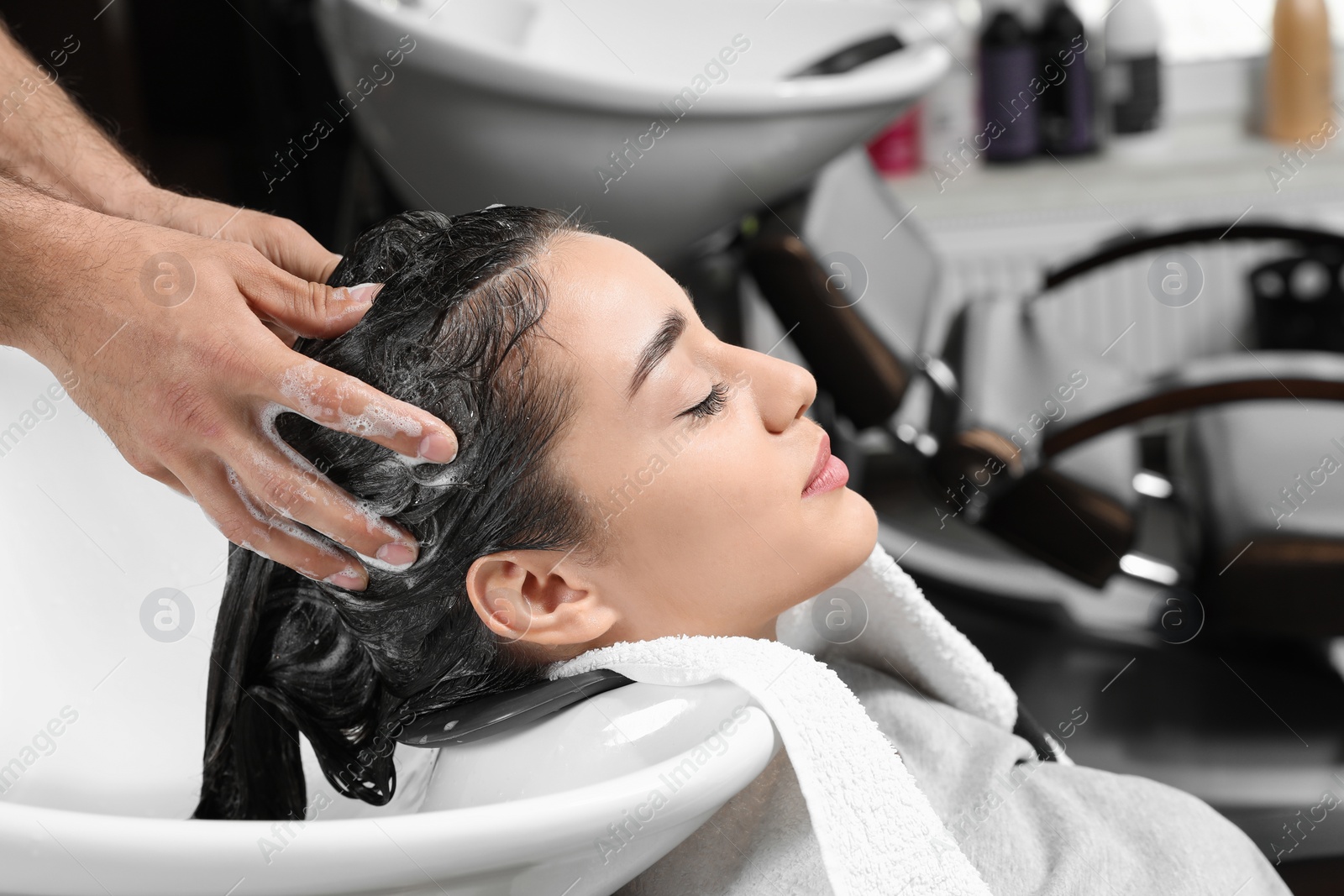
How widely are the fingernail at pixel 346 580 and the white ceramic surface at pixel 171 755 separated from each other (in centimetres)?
14

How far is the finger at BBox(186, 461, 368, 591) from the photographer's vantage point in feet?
2.44

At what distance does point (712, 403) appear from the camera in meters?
0.84

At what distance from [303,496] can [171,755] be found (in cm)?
36

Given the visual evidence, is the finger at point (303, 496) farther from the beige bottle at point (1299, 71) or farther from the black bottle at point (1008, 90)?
the beige bottle at point (1299, 71)

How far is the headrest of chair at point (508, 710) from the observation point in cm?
75

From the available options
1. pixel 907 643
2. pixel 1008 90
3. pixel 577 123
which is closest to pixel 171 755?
pixel 907 643

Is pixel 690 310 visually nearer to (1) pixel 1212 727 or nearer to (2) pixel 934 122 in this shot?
(1) pixel 1212 727

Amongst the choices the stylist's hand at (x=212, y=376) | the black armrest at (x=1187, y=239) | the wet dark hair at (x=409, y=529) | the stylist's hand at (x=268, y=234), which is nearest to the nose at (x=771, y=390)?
the wet dark hair at (x=409, y=529)

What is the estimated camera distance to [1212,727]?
1.52m

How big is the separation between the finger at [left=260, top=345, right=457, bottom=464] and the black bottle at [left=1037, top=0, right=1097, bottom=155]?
2377 mm

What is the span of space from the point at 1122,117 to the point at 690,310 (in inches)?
86.7

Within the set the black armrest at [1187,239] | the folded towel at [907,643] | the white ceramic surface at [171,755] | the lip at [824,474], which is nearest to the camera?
the white ceramic surface at [171,755]

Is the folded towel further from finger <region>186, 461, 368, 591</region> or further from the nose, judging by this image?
finger <region>186, 461, 368, 591</region>

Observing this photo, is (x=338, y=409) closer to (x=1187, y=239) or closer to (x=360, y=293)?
(x=360, y=293)
